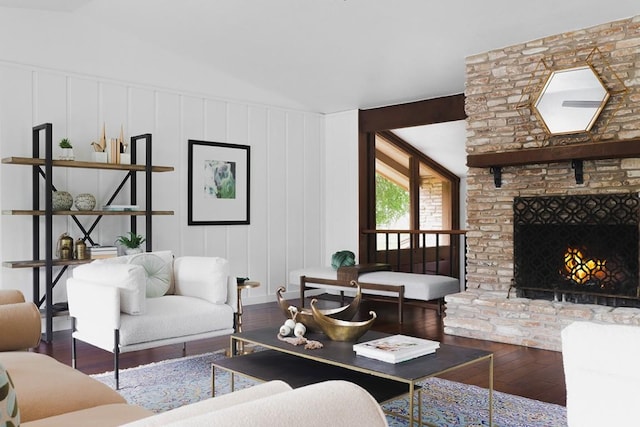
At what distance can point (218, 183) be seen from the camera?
262 inches

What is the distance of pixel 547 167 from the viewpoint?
503 cm

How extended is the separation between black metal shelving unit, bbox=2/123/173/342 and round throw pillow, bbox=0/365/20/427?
4.28 meters

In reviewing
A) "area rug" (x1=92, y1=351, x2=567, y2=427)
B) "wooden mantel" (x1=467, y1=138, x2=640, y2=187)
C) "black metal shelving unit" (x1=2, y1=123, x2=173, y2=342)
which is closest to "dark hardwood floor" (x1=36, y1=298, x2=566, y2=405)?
"area rug" (x1=92, y1=351, x2=567, y2=427)

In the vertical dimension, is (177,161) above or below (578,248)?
above

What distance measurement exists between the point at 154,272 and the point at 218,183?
2.56m

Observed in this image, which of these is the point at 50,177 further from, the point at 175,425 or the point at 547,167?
the point at 175,425

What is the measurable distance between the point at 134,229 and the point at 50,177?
1.07 meters

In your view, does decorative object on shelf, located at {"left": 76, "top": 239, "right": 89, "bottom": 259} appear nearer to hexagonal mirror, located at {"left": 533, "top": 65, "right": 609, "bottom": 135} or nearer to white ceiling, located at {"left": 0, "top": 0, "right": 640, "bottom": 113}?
white ceiling, located at {"left": 0, "top": 0, "right": 640, "bottom": 113}

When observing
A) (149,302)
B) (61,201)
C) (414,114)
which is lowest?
(149,302)

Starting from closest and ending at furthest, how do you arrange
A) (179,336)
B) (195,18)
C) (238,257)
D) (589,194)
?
1. (179,336)
2. (589,194)
3. (195,18)
4. (238,257)

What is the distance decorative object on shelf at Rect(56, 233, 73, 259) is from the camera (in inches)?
203

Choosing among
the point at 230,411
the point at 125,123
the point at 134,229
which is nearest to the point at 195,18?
the point at 125,123

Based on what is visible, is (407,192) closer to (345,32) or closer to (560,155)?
(345,32)

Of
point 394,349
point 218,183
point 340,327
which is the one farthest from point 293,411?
point 218,183
